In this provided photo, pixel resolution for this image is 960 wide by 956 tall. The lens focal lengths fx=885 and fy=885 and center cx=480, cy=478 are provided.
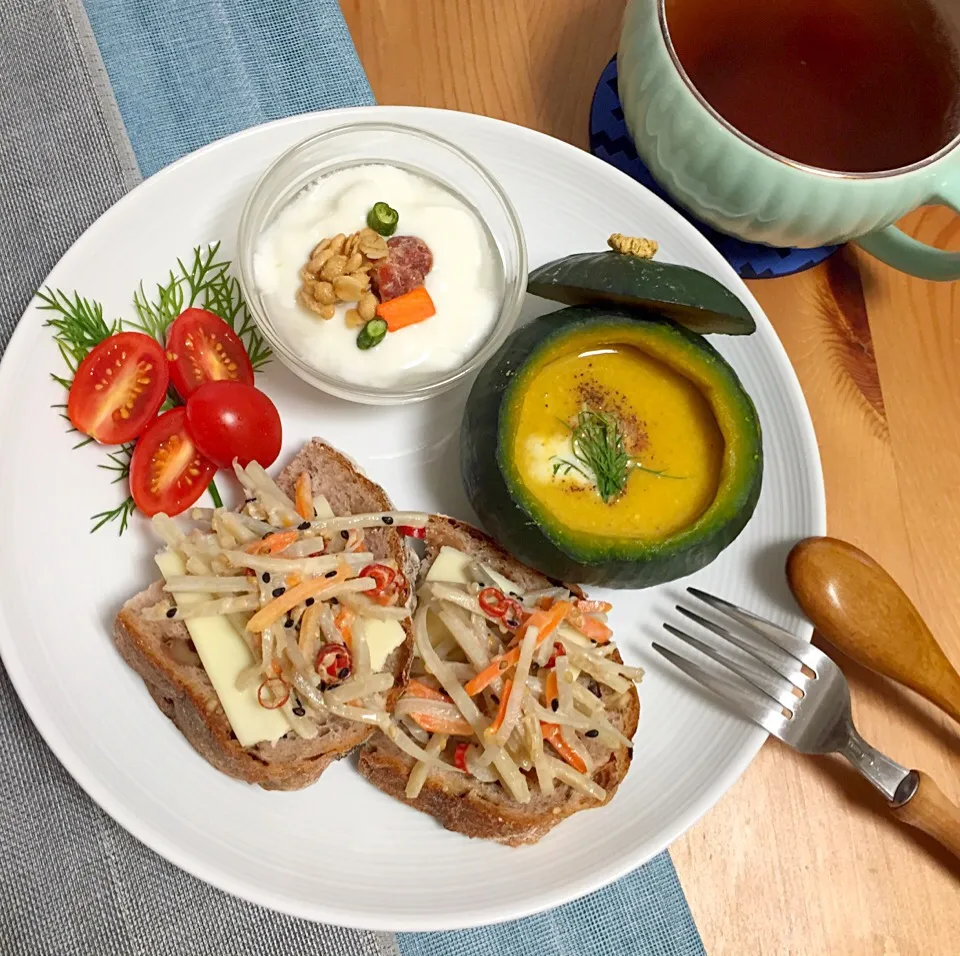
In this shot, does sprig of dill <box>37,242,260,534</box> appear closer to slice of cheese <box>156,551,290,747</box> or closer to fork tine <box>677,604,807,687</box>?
slice of cheese <box>156,551,290,747</box>

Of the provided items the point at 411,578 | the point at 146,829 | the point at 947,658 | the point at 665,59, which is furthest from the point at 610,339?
the point at 146,829

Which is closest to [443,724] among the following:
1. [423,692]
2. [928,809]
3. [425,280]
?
[423,692]

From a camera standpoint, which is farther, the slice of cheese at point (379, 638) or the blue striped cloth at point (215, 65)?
the blue striped cloth at point (215, 65)

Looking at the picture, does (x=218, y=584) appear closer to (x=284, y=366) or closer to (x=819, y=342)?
(x=284, y=366)

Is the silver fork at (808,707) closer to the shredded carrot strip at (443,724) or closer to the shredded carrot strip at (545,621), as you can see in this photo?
the shredded carrot strip at (545,621)

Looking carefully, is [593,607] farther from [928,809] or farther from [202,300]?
[202,300]

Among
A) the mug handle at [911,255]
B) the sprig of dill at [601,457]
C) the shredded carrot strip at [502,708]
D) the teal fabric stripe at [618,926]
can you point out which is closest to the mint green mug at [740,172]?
the mug handle at [911,255]
